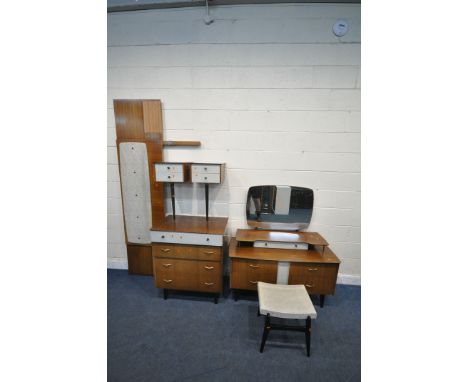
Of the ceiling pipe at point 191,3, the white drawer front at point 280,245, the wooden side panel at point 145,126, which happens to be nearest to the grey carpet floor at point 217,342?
the white drawer front at point 280,245

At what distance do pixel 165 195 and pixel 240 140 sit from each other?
1136mm

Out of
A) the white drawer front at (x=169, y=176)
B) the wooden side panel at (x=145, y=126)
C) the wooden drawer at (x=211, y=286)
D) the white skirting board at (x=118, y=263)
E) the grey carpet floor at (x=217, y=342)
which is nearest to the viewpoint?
the grey carpet floor at (x=217, y=342)

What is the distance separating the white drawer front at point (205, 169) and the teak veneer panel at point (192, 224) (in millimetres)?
566

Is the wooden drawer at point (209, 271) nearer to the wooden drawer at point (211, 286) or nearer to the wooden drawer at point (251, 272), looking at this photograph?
the wooden drawer at point (211, 286)

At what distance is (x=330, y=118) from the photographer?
2115 millimetres

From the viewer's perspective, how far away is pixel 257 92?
2.12 meters

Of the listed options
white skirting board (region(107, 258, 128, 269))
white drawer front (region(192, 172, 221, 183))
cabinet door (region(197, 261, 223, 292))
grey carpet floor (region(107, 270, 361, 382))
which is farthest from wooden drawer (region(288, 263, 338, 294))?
white skirting board (region(107, 258, 128, 269))

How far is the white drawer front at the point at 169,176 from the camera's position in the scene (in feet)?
6.77

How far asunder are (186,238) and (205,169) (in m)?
0.73

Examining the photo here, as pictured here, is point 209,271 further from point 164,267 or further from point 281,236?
point 281,236

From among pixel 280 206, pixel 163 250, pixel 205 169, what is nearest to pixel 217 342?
pixel 163 250

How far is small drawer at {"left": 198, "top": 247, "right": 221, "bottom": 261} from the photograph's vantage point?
1902mm

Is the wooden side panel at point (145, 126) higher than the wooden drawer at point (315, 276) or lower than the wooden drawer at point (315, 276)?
higher
